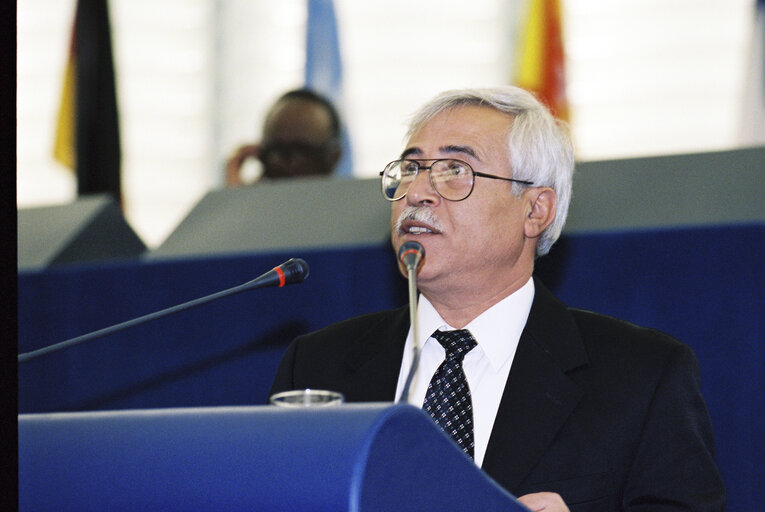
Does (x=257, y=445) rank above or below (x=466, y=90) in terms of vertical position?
below

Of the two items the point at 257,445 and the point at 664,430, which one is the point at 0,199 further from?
the point at 664,430

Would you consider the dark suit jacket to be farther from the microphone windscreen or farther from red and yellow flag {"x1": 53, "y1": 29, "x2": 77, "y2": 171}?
red and yellow flag {"x1": 53, "y1": 29, "x2": 77, "y2": 171}

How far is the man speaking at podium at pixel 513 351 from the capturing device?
1771mm

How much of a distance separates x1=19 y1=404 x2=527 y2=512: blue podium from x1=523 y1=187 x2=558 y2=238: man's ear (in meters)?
1.13

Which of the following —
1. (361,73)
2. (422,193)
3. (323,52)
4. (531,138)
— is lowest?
(422,193)

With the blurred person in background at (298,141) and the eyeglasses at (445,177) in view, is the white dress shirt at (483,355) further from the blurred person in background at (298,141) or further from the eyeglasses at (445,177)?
the blurred person in background at (298,141)

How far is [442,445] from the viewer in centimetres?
103

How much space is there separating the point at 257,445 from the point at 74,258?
6.61ft

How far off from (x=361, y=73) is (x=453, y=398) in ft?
15.4

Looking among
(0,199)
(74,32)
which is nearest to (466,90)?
(0,199)

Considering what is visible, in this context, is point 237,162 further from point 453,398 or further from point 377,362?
point 453,398

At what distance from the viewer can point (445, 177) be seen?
82.7 inches

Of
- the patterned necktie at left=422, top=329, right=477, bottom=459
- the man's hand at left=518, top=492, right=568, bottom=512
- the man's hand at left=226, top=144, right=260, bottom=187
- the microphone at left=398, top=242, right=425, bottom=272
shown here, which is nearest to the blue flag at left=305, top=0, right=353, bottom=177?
the man's hand at left=226, top=144, right=260, bottom=187

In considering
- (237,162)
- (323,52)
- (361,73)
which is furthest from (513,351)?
(361,73)
